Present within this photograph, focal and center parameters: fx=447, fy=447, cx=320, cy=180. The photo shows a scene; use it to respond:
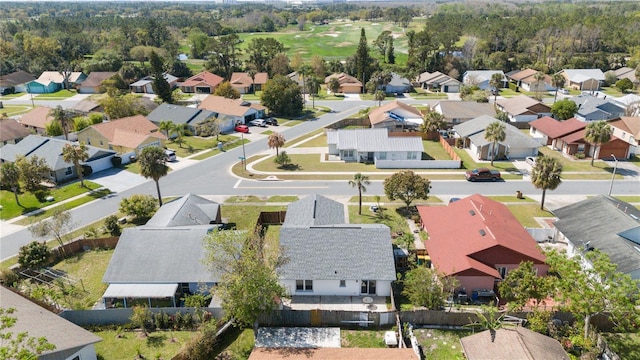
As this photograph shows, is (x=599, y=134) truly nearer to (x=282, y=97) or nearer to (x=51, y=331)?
(x=282, y=97)

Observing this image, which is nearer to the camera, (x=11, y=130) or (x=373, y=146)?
(x=373, y=146)

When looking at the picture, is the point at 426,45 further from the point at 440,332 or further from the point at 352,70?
the point at 440,332

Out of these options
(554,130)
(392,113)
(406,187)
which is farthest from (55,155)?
(554,130)

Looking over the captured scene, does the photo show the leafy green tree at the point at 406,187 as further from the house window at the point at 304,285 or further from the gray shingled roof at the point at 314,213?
the house window at the point at 304,285

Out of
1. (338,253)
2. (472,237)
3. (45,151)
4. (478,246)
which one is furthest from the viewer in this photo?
(45,151)

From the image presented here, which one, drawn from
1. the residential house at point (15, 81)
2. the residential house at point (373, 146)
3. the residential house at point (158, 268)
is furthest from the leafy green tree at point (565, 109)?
the residential house at point (15, 81)

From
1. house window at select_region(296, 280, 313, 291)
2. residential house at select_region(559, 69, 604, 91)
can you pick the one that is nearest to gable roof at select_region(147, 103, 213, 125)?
house window at select_region(296, 280, 313, 291)
